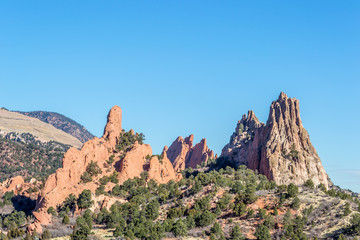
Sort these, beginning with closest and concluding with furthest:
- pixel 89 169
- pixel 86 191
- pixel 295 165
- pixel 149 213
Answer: pixel 149 213 < pixel 86 191 < pixel 89 169 < pixel 295 165

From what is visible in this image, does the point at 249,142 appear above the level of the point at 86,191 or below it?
above

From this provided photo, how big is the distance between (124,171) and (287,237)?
5119 cm

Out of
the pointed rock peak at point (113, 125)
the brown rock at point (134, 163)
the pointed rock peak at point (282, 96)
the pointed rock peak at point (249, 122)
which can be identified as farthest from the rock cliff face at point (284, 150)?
the pointed rock peak at point (113, 125)

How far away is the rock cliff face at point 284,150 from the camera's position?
12156 cm

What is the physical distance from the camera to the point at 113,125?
424ft

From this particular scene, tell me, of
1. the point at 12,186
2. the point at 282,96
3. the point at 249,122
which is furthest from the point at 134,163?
the point at 249,122

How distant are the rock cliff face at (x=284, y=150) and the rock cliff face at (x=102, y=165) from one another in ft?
84.2

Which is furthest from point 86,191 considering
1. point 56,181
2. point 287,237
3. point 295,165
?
point 295,165

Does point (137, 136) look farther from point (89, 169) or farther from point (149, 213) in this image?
point (149, 213)

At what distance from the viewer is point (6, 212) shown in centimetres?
11381

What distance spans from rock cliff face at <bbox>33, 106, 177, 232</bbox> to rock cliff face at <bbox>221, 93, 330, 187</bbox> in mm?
25665

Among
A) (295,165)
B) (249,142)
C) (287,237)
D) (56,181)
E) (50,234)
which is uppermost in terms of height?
(249,142)

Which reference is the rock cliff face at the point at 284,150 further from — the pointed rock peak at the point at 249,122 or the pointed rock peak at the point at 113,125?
the pointed rock peak at the point at 113,125

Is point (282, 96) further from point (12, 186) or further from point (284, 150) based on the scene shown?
point (12, 186)
